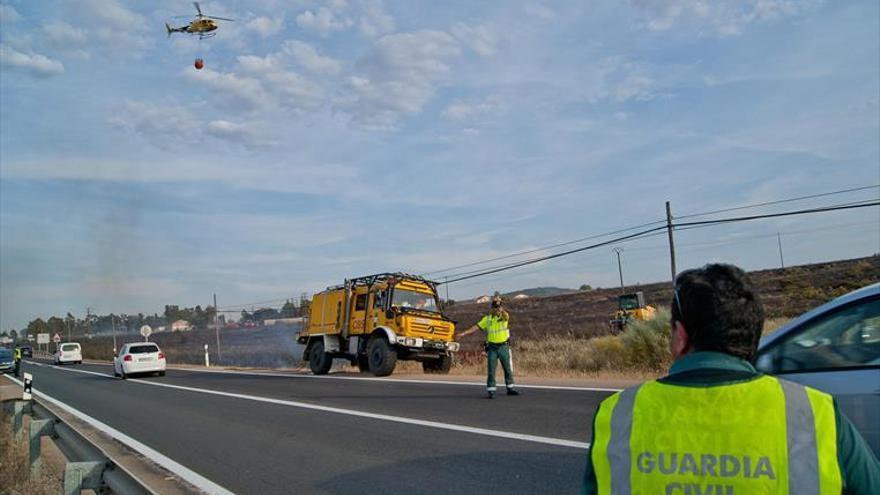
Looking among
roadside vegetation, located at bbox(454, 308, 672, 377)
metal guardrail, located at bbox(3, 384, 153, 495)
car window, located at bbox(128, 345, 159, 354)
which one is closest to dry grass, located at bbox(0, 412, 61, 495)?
metal guardrail, located at bbox(3, 384, 153, 495)

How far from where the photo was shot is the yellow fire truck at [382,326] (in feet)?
66.5

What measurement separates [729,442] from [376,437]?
8148 millimetres

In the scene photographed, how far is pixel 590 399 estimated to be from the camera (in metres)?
11.4

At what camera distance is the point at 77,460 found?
24.9 ft

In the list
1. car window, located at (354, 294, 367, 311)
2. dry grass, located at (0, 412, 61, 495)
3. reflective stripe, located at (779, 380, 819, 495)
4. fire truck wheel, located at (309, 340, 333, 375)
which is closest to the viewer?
reflective stripe, located at (779, 380, 819, 495)

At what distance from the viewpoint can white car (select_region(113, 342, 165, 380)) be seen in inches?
1098

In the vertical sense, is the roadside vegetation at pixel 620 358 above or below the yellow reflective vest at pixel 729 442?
below

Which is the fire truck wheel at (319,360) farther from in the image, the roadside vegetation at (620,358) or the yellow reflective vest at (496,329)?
the yellow reflective vest at (496,329)

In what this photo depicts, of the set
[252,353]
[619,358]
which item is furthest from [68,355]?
[619,358]

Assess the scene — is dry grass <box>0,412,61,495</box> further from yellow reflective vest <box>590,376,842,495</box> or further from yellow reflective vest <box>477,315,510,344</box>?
yellow reflective vest <box>590,376,842,495</box>

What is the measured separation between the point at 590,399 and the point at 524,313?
53.1 metres

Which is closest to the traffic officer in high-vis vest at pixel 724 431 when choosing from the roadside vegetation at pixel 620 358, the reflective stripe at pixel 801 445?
the reflective stripe at pixel 801 445

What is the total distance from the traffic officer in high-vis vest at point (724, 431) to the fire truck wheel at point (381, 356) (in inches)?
718

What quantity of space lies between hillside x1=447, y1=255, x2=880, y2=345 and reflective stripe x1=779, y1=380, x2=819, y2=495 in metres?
28.7
